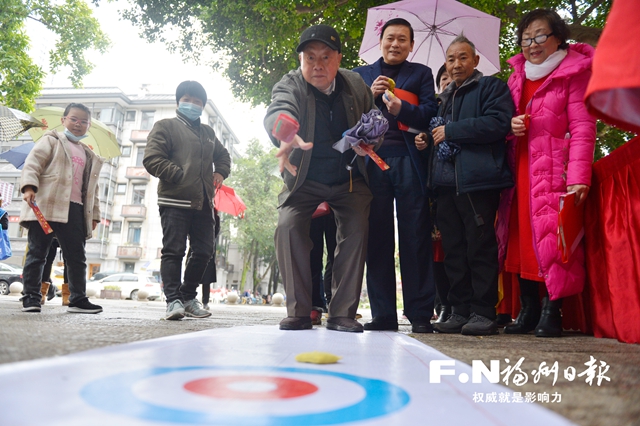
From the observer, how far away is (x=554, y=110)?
2.95 meters

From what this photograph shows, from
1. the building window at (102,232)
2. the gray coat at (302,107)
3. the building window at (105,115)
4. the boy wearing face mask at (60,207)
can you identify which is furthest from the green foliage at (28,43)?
the building window at (105,115)

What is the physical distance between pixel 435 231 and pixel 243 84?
650 centimetres

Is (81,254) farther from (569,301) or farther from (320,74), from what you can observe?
(569,301)

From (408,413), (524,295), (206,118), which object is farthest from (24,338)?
(206,118)

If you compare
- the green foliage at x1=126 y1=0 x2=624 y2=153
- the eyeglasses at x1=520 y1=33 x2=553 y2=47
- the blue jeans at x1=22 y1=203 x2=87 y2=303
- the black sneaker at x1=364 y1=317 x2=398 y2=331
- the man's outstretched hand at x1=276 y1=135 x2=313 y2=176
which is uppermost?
the green foliage at x1=126 y1=0 x2=624 y2=153

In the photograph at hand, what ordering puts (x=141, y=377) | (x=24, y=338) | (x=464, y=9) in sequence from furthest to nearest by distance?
(x=464, y=9) < (x=24, y=338) < (x=141, y=377)

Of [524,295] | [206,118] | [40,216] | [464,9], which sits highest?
[206,118]

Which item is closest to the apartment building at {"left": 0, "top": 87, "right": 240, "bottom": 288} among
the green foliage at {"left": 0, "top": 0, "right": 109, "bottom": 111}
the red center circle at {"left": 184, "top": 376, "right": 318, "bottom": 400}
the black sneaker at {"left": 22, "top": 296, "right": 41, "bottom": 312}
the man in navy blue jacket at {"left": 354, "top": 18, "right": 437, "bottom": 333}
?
the green foliage at {"left": 0, "top": 0, "right": 109, "bottom": 111}

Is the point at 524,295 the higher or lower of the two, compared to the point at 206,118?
lower

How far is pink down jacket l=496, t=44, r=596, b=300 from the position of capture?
9.29ft

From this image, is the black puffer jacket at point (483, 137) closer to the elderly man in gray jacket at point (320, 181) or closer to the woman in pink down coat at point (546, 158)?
the woman in pink down coat at point (546, 158)

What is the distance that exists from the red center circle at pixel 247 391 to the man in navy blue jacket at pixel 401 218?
6.72 feet

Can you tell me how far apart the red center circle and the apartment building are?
3369 centimetres

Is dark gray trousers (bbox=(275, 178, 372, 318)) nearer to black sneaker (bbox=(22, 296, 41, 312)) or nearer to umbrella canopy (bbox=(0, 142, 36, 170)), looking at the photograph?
black sneaker (bbox=(22, 296, 41, 312))
